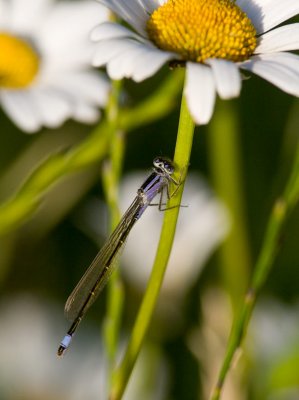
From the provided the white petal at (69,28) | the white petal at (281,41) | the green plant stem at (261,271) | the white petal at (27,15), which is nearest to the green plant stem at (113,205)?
the green plant stem at (261,271)

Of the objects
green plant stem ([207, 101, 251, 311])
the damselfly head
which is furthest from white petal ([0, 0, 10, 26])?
the damselfly head

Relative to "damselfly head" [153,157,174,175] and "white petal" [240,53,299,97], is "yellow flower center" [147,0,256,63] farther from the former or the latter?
"damselfly head" [153,157,174,175]

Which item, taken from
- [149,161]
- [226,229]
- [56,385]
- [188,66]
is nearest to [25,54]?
[149,161]

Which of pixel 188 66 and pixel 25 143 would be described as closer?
pixel 188 66

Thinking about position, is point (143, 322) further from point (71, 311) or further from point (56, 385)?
point (56, 385)

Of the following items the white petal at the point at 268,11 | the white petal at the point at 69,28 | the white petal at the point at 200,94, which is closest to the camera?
the white petal at the point at 200,94

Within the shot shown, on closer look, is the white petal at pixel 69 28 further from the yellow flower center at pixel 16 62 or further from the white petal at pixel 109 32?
the white petal at pixel 109 32

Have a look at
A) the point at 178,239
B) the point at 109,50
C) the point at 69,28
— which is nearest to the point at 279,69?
the point at 109,50
